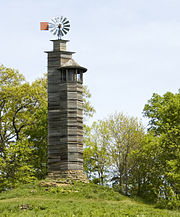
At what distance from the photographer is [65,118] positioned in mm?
40031

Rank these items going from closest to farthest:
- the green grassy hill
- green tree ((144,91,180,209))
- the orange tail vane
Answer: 1. the green grassy hill
2. green tree ((144,91,180,209))
3. the orange tail vane

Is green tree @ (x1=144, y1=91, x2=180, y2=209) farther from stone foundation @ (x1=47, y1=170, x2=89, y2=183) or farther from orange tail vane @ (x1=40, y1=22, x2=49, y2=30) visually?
orange tail vane @ (x1=40, y1=22, x2=49, y2=30)

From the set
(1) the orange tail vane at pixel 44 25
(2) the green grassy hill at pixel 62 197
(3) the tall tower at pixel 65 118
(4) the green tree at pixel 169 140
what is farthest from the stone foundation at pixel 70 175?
(1) the orange tail vane at pixel 44 25

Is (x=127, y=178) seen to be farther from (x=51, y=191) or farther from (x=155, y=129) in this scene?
(x=51, y=191)

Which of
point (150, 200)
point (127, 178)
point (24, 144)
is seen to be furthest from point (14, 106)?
point (150, 200)

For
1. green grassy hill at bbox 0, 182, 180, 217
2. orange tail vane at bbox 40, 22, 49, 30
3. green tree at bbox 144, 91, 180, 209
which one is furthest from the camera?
orange tail vane at bbox 40, 22, 49, 30

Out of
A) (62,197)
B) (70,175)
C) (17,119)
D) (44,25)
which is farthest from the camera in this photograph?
(17,119)

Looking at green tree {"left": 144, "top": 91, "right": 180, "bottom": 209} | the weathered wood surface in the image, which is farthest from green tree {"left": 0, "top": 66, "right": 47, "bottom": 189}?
green tree {"left": 144, "top": 91, "right": 180, "bottom": 209}

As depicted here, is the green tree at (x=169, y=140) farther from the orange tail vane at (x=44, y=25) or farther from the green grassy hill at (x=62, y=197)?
the orange tail vane at (x=44, y=25)

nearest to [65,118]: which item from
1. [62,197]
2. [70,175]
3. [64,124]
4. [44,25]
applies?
[64,124]

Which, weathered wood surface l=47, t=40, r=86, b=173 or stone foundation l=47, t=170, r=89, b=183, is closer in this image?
stone foundation l=47, t=170, r=89, b=183

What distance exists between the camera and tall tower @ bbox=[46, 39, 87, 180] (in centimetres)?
3934

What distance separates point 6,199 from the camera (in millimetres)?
34125

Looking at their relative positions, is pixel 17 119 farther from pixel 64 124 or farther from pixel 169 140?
pixel 169 140
